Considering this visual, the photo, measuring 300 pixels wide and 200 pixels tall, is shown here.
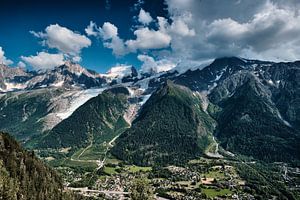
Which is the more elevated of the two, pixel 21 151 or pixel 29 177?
pixel 21 151

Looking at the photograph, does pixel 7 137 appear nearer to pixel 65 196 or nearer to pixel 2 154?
pixel 2 154

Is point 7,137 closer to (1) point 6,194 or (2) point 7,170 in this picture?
(2) point 7,170

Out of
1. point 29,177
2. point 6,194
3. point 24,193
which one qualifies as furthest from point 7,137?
point 6,194

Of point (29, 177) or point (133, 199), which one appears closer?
point (29, 177)

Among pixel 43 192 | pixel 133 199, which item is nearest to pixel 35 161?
pixel 43 192

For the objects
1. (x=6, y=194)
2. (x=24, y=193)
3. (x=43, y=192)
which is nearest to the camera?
(x=6, y=194)

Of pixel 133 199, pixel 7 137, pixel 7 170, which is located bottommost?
pixel 133 199

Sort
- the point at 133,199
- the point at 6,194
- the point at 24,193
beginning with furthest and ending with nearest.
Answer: the point at 133,199 < the point at 24,193 < the point at 6,194
